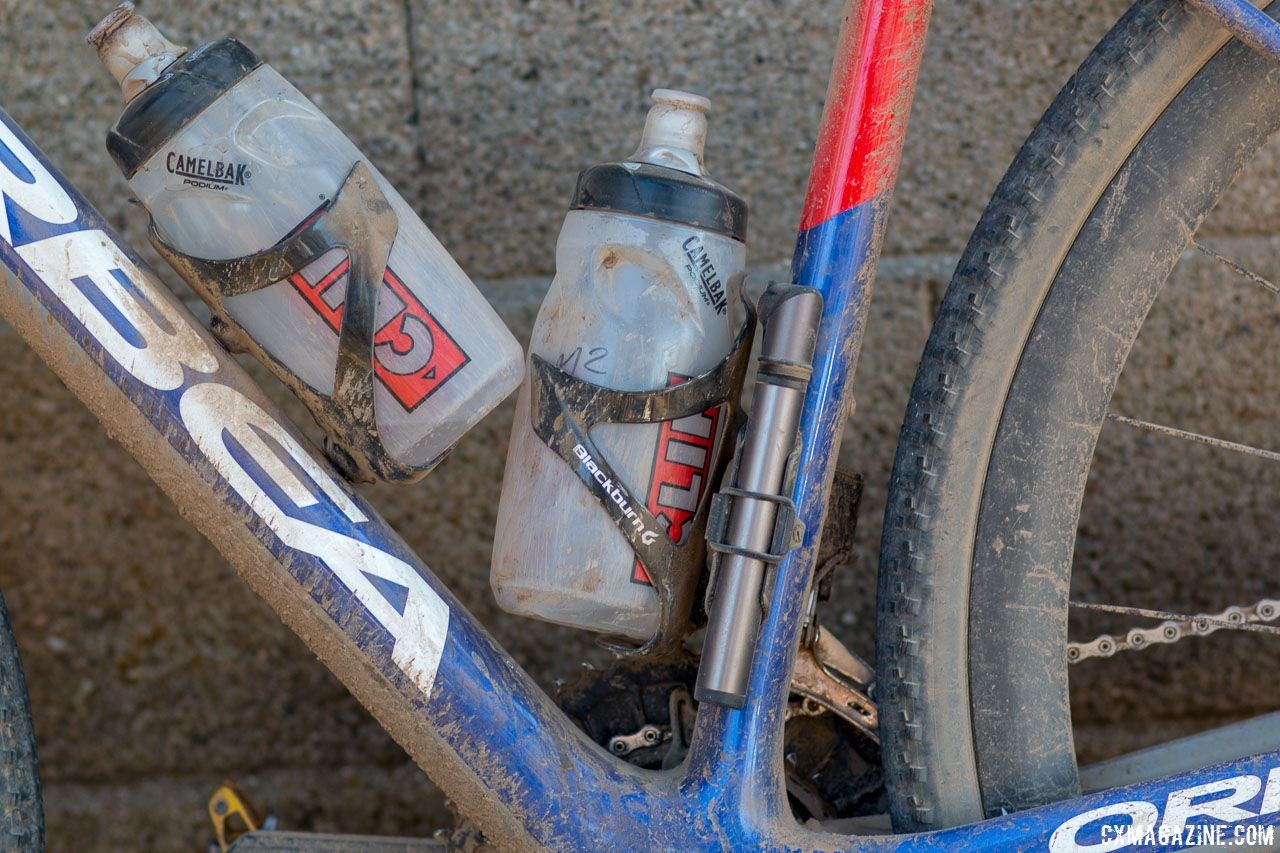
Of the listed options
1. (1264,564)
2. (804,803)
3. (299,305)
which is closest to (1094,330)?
(804,803)

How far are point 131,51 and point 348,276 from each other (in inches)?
9.1

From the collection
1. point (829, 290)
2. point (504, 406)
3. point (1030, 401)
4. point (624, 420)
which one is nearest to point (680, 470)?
point (624, 420)

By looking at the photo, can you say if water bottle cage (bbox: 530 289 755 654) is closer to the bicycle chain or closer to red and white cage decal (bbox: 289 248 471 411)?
red and white cage decal (bbox: 289 248 471 411)

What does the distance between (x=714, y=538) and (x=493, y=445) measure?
2.04 ft

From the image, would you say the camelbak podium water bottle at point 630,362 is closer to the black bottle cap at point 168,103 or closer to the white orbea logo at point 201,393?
the white orbea logo at point 201,393

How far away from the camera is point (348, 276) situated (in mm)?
756

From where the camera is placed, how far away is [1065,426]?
2.72ft

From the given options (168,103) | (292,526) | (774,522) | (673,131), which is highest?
(673,131)

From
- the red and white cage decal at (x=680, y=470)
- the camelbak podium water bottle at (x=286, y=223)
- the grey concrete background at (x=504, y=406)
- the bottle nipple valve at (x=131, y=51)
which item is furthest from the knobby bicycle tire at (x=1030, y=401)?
the bottle nipple valve at (x=131, y=51)

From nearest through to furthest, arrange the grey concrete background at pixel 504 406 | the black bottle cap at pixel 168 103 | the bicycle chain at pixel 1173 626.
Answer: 1. the black bottle cap at pixel 168 103
2. the bicycle chain at pixel 1173 626
3. the grey concrete background at pixel 504 406

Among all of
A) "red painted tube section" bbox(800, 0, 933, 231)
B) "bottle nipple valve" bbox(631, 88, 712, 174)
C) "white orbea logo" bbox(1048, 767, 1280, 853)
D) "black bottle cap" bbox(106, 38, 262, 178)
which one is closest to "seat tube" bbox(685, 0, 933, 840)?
"red painted tube section" bbox(800, 0, 933, 231)

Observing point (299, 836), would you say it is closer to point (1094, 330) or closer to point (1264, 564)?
point (1094, 330)

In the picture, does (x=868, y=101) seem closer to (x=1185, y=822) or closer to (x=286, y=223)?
(x=286, y=223)

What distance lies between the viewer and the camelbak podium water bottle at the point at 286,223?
29.4 inches
